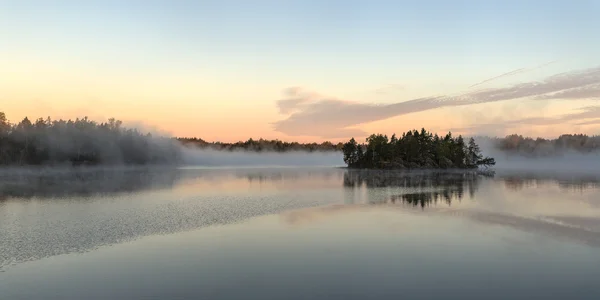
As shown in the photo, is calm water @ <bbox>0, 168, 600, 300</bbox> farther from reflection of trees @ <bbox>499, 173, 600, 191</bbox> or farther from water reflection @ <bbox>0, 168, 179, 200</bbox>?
reflection of trees @ <bbox>499, 173, 600, 191</bbox>

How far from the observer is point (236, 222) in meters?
43.0

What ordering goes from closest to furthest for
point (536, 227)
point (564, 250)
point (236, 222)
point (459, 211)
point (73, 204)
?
1. point (564, 250)
2. point (536, 227)
3. point (236, 222)
4. point (459, 211)
5. point (73, 204)

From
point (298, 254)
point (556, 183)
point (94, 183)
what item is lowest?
point (556, 183)

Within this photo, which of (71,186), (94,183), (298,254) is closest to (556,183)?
(298,254)

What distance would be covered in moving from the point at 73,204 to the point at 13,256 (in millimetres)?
33900

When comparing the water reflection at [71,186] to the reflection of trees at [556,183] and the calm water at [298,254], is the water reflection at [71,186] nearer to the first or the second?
the calm water at [298,254]

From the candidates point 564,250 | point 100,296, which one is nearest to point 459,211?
point 564,250

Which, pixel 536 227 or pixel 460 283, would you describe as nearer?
pixel 460 283

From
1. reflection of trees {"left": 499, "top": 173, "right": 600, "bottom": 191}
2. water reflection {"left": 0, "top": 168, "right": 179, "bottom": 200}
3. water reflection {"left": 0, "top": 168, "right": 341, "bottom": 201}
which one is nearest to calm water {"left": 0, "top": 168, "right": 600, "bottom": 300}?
water reflection {"left": 0, "top": 168, "right": 179, "bottom": 200}

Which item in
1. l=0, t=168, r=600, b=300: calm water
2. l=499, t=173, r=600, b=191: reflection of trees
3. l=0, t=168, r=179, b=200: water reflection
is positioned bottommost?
l=499, t=173, r=600, b=191: reflection of trees

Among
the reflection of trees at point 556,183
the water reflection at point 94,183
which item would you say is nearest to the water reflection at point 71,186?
the water reflection at point 94,183

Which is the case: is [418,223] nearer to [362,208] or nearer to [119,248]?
[362,208]

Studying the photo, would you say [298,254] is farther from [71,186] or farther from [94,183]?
Answer: [94,183]

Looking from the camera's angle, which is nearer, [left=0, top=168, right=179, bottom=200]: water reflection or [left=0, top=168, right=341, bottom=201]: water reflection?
[left=0, top=168, right=179, bottom=200]: water reflection
